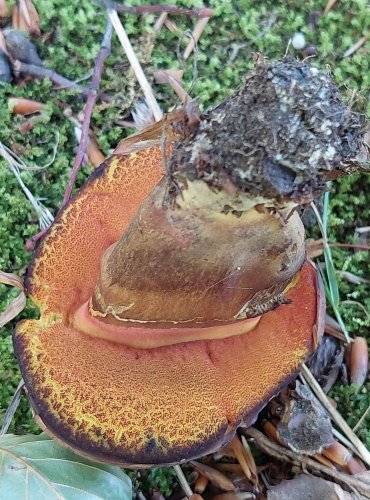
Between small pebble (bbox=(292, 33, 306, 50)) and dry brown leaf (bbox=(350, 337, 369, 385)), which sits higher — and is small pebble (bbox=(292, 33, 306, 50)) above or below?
above

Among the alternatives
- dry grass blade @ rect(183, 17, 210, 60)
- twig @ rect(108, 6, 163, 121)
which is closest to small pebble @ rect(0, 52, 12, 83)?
twig @ rect(108, 6, 163, 121)

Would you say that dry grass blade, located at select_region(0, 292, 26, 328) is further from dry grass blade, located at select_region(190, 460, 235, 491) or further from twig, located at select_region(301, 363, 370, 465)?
twig, located at select_region(301, 363, 370, 465)

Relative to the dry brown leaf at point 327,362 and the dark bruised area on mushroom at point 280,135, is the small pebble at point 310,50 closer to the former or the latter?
the dry brown leaf at point 327,362

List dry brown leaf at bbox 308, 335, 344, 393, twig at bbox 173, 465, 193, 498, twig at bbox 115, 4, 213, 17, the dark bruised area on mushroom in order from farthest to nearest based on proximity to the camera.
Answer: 1. twig at bbox 115, 4, 213, 17
2. dry brown leaf at bbox 308, 335, 344, 393
3. twig at bbox 173, 465, 193, 498
4. the dark bruised area on mushroom

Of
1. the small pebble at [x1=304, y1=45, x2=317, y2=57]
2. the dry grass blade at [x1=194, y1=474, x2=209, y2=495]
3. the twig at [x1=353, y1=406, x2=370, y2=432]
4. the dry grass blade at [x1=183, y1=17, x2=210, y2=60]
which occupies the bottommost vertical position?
the twig at [x1=353, y1=406, x2=370, y2=432]

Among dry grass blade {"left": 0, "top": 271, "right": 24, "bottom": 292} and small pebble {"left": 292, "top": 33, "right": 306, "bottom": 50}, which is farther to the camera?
small pebble {"left": 292, "top": 33, "right": 306, "bottom": 50}

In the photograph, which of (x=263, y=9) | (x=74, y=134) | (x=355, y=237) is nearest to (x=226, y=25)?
(x=263, y=9)

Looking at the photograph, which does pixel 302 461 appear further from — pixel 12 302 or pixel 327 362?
pixel 12 302

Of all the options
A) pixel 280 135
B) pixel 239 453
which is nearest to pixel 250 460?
pixel 239 453
